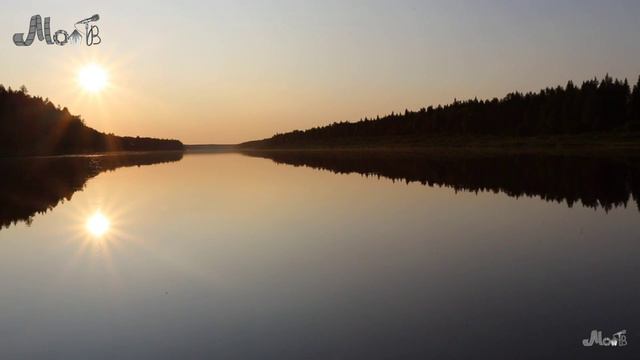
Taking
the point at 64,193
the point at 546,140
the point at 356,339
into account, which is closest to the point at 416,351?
the point at 356,339

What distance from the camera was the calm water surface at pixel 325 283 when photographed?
7.72m

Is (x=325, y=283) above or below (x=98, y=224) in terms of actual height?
below

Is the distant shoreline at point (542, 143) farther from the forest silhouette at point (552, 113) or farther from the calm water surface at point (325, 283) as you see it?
the calm water surface at point (325, 283)

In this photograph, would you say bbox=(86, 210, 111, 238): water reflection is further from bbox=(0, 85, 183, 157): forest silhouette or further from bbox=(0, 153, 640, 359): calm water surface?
bbox=(0, 85, 183, 157): forest silhouette

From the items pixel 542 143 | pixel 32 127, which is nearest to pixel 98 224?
pixel 542 143

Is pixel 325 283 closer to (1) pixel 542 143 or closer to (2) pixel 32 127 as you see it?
(1) pixel 542 143

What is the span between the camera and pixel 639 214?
19.5 metres

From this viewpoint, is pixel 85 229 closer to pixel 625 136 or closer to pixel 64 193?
pixel 64 193

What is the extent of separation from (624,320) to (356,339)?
174 inches

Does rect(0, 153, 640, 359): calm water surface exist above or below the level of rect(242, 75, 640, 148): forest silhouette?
below

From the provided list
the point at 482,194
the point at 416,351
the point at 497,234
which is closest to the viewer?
the point at 416,351

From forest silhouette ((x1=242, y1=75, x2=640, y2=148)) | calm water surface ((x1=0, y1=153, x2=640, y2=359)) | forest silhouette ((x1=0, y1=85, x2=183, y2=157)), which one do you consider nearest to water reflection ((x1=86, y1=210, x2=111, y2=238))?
calm water surface ((x1=0, y1=153, x2=640, y2=359))

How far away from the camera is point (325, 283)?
10.8 meters

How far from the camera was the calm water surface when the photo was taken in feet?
25.3
